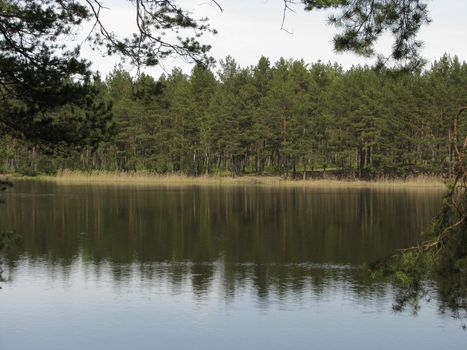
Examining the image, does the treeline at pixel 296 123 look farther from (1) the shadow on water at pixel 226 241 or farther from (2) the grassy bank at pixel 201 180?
(1) the shadow on water at pixel 226 241

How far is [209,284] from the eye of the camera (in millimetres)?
17812

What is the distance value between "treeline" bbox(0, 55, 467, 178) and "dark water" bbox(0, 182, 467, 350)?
29692 mm

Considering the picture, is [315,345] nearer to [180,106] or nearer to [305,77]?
[180,106]

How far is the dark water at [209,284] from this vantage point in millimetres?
13383

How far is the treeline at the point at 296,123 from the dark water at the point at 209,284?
2969 cm

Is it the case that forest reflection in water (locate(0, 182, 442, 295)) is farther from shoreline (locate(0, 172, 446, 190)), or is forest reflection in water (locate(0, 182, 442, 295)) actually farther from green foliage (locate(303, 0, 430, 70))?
shoreline (locate(0, 172, 446, 190))

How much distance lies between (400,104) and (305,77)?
68.4ft

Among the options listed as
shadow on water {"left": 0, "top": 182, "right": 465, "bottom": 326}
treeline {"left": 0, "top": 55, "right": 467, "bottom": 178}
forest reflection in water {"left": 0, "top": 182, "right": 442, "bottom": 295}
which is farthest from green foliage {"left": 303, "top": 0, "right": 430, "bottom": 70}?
treeline {"left": 0, "top": 55, "right": 467, "bottom": 178}

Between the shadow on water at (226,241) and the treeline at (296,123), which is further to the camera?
the treeline at (296,123)

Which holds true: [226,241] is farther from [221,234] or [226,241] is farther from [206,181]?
[206,181]

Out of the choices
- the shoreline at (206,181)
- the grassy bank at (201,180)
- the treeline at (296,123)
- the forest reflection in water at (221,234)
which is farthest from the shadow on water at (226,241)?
the treeline at (296,123)

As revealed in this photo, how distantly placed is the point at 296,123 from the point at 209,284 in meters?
53.3

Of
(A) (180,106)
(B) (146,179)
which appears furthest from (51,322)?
(A) (180,106)

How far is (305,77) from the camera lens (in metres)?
84.0
